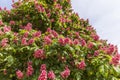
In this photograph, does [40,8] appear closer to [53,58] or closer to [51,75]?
[53,58]

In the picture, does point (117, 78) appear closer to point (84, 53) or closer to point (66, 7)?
point (84, 53)

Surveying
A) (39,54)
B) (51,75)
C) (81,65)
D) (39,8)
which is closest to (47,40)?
(39,54)

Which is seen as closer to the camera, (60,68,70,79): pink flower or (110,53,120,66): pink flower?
(60,68,70,79): pink flower

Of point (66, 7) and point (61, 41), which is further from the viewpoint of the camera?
point (66, 7)

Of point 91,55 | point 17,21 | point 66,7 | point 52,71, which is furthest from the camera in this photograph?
point 66,7

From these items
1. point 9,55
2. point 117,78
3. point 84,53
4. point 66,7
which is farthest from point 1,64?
point 66,7

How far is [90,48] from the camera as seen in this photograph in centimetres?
725

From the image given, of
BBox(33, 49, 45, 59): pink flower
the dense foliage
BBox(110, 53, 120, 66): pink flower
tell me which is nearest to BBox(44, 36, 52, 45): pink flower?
the dense foliage

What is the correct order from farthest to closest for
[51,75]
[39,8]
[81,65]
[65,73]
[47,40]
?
[39,8]
[47,40]
[81,65]
[65,73]
[51,75]

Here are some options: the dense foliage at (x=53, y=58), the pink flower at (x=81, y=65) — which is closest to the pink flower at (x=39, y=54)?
the dense foliage at (x=53, y=58)

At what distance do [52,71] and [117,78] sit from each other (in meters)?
1.34

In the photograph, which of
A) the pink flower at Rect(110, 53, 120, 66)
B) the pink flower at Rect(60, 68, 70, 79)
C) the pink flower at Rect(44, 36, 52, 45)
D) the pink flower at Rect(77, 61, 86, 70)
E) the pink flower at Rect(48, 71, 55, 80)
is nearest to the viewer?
the pink flower at Rect(48, 71, 55, 80)

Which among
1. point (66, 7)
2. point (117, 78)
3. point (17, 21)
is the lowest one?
point (117, 78)

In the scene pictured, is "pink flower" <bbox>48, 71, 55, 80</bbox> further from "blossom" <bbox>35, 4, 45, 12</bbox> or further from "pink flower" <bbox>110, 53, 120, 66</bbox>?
"blossom" <bbox>35, 4, 45, 12</bbox>
